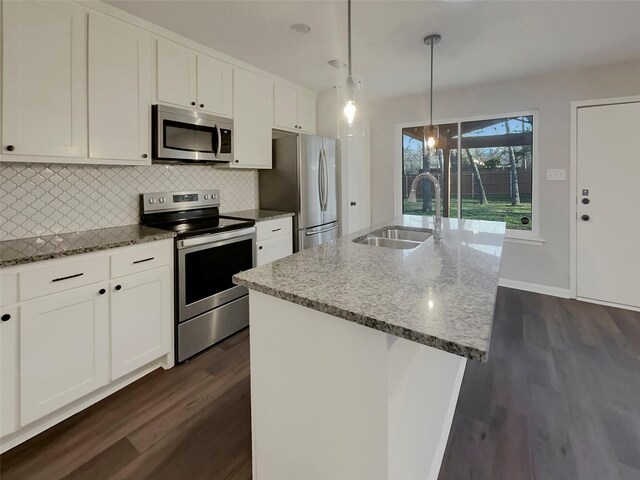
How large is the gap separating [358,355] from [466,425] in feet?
3.89

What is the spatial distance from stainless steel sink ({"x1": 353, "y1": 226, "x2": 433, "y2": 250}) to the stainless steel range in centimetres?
107

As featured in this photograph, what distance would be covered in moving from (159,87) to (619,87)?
406 cm

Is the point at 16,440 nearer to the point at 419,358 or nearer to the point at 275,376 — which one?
the point at 275,376

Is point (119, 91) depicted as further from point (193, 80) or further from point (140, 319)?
point (140, 319)

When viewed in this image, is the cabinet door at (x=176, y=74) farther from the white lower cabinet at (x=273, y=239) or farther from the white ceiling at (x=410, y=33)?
the white lower cabinet at (x=273, y=239)

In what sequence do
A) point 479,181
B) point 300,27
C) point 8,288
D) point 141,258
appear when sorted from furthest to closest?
point 479,181
point 300,27
point 141,258
point 8,288

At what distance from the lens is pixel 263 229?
9.75 feet

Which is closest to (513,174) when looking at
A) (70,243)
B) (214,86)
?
(214,86)

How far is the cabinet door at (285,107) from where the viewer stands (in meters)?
3.46

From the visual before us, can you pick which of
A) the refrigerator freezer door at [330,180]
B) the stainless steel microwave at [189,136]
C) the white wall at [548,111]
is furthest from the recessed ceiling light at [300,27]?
the white wall at [548,111]

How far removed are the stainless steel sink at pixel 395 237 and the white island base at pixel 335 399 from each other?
918 mm

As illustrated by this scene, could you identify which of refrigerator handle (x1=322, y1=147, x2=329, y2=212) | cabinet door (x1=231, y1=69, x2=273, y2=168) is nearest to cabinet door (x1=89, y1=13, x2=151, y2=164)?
cabinet door (x1=231, y1=69, x2=273, y2=168)

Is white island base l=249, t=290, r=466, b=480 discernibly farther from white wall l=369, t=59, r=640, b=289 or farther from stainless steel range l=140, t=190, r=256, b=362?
white wall l=369, t=59, r=640, b=289

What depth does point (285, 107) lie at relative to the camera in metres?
3.59
